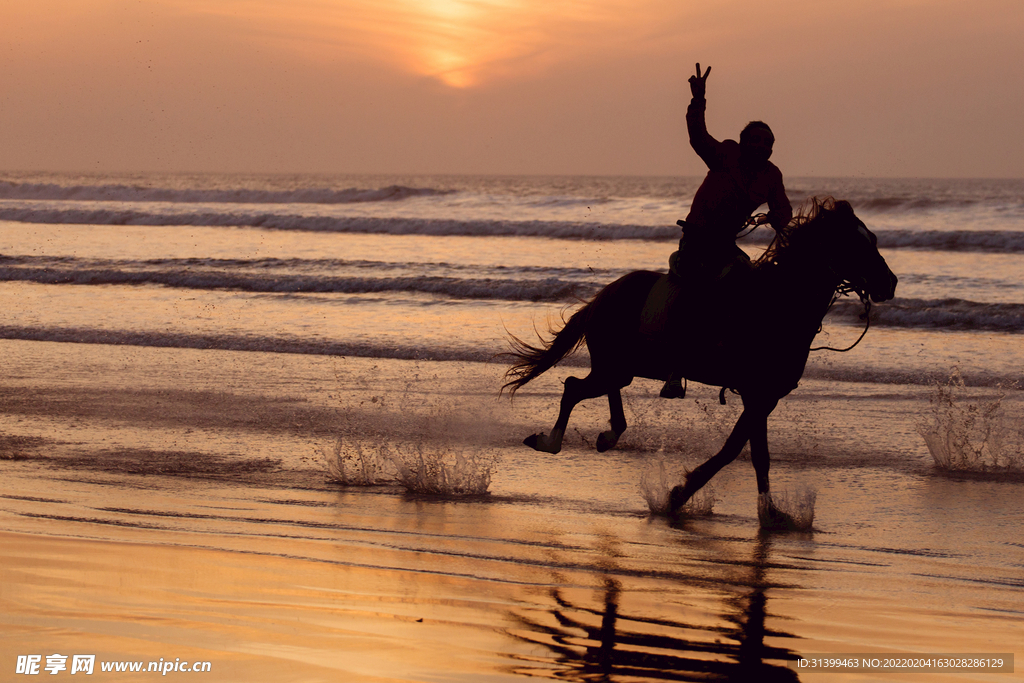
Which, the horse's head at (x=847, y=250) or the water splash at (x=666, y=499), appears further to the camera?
the water splash at (x=666, y=499)

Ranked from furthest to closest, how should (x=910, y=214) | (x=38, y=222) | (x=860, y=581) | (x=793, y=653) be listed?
(x=38, y=222) < (x=910, y=214) < (x=860, y=581) < (x=793, y=653)

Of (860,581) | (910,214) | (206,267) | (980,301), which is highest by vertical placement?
(910,214)

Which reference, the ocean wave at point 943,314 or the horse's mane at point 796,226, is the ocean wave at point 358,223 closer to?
the ocean wave at point 943,314

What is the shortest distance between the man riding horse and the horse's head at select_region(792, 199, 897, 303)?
23cm

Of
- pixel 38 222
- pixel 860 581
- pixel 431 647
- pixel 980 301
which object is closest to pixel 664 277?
pixel 860 581

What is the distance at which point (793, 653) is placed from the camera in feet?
13.6

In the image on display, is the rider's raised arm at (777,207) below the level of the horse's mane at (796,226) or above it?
above

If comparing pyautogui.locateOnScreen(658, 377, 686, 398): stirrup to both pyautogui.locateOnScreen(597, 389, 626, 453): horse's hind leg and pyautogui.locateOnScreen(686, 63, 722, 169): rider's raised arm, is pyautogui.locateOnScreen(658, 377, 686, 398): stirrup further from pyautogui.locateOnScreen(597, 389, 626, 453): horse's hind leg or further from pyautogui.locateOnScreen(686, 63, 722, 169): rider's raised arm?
pyautogui.locateOnScreen(686, 63, 722, 169): rider's raised arm

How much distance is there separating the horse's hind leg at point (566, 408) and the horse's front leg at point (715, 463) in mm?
673

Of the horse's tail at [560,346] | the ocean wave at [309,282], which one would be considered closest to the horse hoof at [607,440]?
the horse's tail at [560,346]

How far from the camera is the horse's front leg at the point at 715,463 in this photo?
6066mm

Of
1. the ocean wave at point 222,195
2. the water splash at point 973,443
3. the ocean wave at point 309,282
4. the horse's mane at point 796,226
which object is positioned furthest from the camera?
the ocean wave at point 222,195

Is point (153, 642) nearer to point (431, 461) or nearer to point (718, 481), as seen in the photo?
point (431, 461)

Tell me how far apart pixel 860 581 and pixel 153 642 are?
10.8 ft
